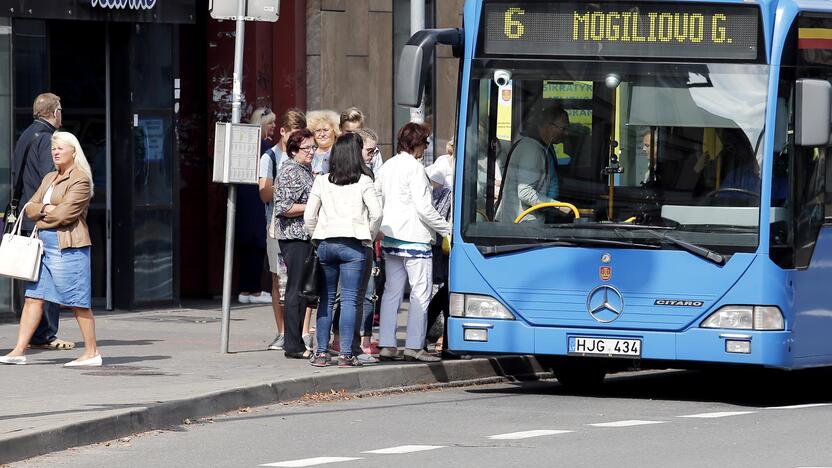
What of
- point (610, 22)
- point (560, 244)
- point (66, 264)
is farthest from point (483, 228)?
point (66, 264)

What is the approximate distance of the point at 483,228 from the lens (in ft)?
42.0

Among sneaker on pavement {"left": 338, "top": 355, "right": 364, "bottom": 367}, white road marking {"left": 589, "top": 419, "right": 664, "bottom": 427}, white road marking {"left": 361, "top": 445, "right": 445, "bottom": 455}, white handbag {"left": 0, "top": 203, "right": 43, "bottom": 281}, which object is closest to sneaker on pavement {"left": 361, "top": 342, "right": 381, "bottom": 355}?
sneaker on pavement {"left": 338, "top": 355, "right": 364, "bottom": 367}

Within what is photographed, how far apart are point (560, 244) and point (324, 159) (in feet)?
9.44

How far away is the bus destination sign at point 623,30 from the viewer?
12.3 meters

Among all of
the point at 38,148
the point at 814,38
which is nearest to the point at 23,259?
the point at 38,148

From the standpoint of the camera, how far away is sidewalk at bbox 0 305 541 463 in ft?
34.1

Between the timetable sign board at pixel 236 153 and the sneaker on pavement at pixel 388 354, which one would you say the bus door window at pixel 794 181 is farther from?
the timetable sign board at pixel 236 153

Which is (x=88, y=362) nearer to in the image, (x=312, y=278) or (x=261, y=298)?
(x=312, y=278)

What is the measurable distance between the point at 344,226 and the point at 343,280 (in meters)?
0.43

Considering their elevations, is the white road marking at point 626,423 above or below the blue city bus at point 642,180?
below

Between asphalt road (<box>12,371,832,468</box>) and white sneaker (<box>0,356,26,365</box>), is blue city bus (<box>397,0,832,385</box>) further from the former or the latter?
white sneaker (<box>0,356,26,365</box>)

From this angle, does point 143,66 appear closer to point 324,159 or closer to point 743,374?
point 324,159

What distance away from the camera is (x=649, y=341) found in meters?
12.3

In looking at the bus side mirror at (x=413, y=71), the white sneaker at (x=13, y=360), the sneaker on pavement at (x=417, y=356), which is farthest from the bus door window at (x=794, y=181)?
the white sneaker at (x=13, y=360)
